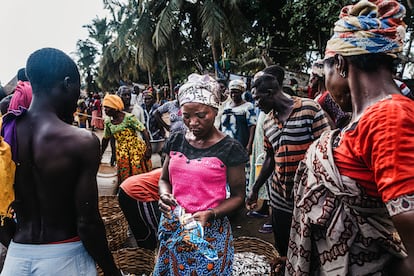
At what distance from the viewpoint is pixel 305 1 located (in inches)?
416

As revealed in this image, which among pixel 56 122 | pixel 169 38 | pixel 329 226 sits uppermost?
pixel 169 38

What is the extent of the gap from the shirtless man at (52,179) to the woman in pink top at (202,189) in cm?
44

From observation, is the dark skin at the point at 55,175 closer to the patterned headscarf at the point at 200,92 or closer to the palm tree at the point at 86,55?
the patterned headscarf at the point at 200,92

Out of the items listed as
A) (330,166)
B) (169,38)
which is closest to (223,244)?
(330,166)

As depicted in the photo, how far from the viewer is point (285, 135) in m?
2.54

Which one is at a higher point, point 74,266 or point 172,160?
point 172,160

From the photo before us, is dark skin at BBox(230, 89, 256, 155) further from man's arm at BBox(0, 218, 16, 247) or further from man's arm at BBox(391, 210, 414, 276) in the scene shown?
man's arm at BBox(391, 210, 414, 276)

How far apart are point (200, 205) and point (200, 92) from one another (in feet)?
2.18

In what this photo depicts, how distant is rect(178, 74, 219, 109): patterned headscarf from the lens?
73.9 inches

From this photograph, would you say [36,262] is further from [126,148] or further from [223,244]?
[126,148]

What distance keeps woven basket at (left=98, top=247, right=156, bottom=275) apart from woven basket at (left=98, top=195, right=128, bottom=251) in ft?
1.44

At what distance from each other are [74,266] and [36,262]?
0.55ft

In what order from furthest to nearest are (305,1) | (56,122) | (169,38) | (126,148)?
(169,38)
(305,1)
(126,148)
(56,122)

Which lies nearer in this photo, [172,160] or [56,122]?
[56,122]
